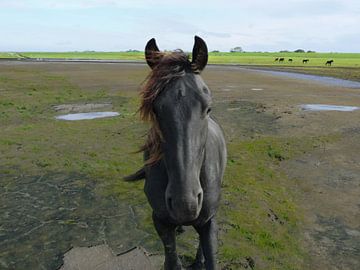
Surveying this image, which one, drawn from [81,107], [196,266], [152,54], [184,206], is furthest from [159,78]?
[81,107]

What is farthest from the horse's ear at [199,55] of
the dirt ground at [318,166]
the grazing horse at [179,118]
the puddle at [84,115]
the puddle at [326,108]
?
the puddle at [326,108]

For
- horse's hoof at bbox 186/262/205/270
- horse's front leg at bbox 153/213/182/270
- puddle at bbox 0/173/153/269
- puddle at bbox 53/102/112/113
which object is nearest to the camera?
horse's front leg at bbox 153/213/182/270

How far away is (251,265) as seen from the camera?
15.9 feet

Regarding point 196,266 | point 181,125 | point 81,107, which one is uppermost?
point 181,125

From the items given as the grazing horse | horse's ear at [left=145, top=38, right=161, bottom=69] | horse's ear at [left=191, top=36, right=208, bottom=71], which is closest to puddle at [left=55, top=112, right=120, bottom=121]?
horse's ear at [left=145, top=38, right=161, bottom=69]

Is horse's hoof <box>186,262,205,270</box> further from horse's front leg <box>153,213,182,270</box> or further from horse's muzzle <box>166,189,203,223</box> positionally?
horse's muzzle <box>166,189,203,223</box>

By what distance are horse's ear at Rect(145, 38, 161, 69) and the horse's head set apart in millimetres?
125

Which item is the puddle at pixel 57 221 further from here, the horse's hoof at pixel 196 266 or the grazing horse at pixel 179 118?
the grazing horse at pixel 179 118

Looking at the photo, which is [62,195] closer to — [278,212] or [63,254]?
[63,254]

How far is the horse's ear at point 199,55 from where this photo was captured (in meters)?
2.83

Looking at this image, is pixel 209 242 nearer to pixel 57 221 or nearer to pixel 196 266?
pixel 196 266

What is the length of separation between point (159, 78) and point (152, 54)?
35 cm

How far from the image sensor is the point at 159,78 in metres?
2.80

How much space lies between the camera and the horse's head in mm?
2629
